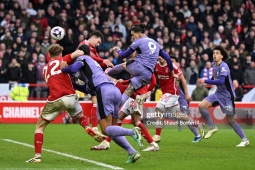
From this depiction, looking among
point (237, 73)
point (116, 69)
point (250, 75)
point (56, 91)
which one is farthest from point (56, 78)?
point (250, 75)

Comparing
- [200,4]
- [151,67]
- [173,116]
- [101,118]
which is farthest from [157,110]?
[200,4]

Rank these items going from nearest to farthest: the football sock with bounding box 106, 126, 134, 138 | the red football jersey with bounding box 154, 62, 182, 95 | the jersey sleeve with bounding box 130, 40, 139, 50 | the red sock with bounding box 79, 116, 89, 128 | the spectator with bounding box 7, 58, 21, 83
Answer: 1. the football sock with bounding box 106, 126, 134, 138
2. the red sock with bounding box 79, 116, 89, 128
3. the jersey sleeve with bounding box 130, 40, 139, 50
4. the red football jersey with bounding box 154, 62, 182, 95
5. the spectator with bounding box 7, 58, 21, 83

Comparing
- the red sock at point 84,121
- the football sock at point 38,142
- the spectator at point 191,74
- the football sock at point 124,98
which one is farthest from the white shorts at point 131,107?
the spectator at point 191,74

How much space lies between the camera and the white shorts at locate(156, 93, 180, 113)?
1834 centimetres

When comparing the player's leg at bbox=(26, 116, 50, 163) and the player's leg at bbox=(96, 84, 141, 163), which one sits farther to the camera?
the player's leg at bbox=(26, 116, 50, 163)

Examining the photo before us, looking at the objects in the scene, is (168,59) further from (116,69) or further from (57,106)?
(57,106)

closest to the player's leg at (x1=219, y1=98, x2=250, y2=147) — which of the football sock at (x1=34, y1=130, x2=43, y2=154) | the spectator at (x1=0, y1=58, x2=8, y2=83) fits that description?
the football sock at (x1=34, y1=130, x2=43, y2=154)

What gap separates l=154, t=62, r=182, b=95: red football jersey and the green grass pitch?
1238 millimetres

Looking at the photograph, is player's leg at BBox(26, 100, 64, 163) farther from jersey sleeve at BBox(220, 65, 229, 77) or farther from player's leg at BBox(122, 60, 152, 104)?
jersey sleeve at BBox(220, 65, 229, 77)

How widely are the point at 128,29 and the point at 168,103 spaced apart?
12569 mm

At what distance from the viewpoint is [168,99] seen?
18375mm

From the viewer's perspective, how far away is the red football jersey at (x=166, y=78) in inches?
698

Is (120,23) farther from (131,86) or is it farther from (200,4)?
(131,86)

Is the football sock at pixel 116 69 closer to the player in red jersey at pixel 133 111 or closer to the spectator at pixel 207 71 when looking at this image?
the player in red jersey at pixel 133 111
